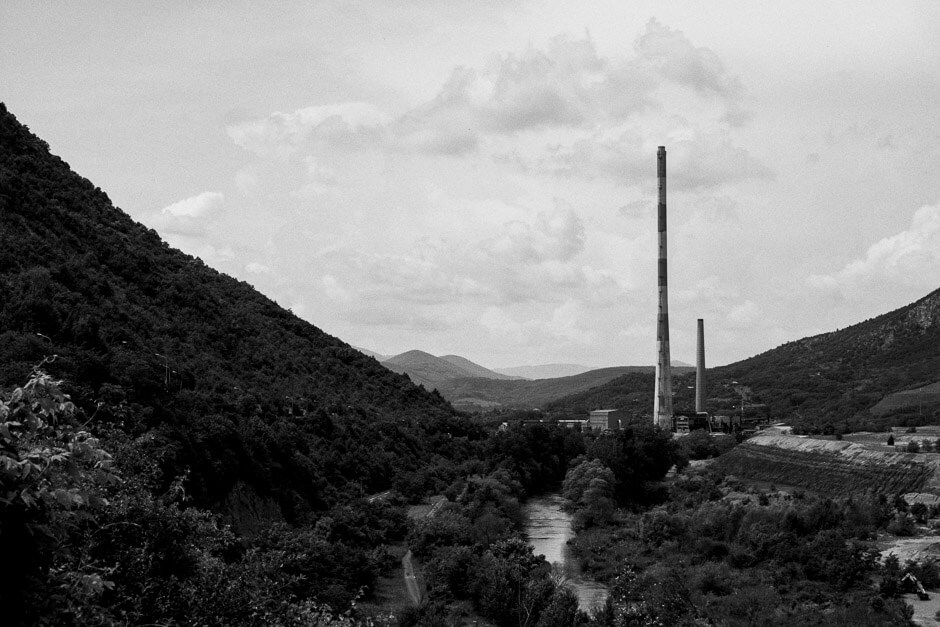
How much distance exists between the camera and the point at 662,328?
238 ft

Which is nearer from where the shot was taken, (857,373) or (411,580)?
(411,580)

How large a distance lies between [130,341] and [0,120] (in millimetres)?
24383

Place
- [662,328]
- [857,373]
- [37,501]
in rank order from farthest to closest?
[857,373] < [662,328] < [37,501]

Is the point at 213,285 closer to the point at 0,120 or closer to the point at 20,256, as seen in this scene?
the point at 0,120

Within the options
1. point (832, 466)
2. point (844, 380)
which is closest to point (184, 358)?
point (832, 466)

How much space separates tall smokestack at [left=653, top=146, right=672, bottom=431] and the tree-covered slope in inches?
707

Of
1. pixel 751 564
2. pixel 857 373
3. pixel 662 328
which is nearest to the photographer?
pixel 751 564

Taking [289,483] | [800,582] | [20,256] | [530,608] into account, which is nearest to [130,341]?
[20,256]

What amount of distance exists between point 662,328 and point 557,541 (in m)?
33.7

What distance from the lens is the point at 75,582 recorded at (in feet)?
23.0

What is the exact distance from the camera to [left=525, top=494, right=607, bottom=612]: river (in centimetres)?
3125

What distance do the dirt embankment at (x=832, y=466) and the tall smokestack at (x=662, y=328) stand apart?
12.5m

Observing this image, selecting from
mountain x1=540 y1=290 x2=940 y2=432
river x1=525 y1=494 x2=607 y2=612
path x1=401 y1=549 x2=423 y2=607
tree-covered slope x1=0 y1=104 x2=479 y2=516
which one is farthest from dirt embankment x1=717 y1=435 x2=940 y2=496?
tree-covered slope x1=0 y1=104 x2=479 y2=516

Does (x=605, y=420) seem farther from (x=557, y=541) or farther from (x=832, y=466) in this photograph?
(x=557, y=541)
